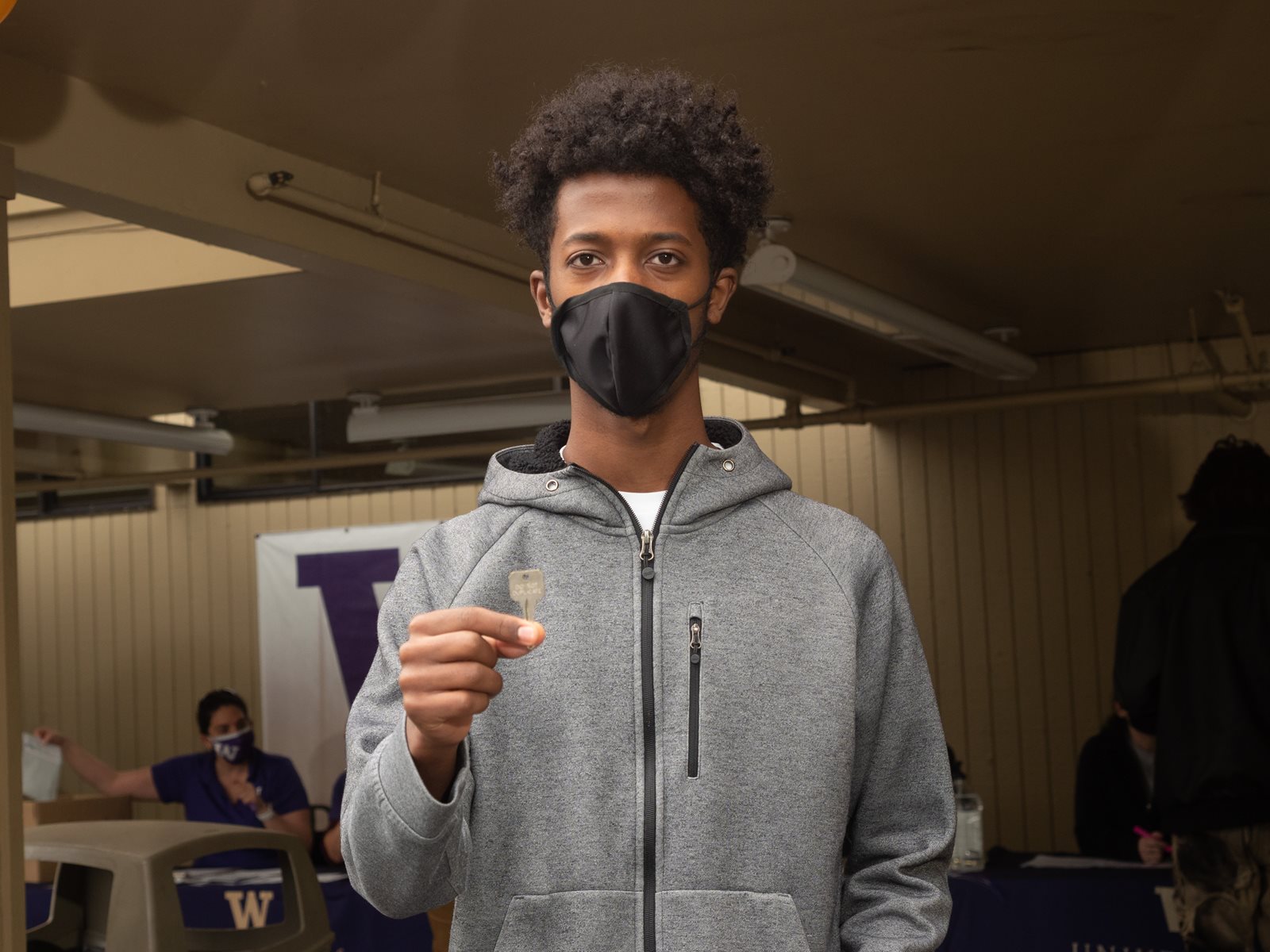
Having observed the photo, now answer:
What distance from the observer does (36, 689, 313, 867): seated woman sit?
19.4 feet

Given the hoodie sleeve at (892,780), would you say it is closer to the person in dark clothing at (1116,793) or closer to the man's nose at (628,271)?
the man's nose at (628,271)

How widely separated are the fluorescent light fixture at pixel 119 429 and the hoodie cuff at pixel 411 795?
5.10m

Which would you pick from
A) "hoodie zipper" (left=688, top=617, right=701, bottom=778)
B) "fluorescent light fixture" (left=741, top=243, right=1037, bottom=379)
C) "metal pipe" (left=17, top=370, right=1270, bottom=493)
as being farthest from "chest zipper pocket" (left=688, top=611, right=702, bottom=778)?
"metal pipe" (left=17, top=370, right=1270, bottom=493)

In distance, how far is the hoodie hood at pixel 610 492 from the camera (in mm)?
1191

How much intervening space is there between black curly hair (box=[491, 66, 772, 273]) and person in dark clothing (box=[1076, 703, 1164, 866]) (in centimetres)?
402

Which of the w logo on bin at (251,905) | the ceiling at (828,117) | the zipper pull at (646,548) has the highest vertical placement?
the ceiling at (828,117)

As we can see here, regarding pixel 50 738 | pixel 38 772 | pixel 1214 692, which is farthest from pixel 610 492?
pixel 38 772

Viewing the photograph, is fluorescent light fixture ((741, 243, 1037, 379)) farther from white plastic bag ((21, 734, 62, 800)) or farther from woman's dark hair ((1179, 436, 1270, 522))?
white plastic bag ((21, 734, 62, 800))

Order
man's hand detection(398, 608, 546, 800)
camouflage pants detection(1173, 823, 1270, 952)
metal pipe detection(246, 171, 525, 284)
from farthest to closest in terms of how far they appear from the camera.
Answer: camouflage pants detection(1173, 823, 1270, 952) < metal pipe detection(246, 171, 525, 284) < man's hand detection(398, 608, 546, 800)

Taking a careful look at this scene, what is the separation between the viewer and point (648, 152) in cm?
117

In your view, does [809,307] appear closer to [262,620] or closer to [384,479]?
[384,479]

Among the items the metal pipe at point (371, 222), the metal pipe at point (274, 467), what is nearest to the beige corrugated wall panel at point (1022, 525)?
the metal pipe at point (274, 467)

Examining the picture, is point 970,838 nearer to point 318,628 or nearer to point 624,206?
point 624,206

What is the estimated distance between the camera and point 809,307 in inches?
175
